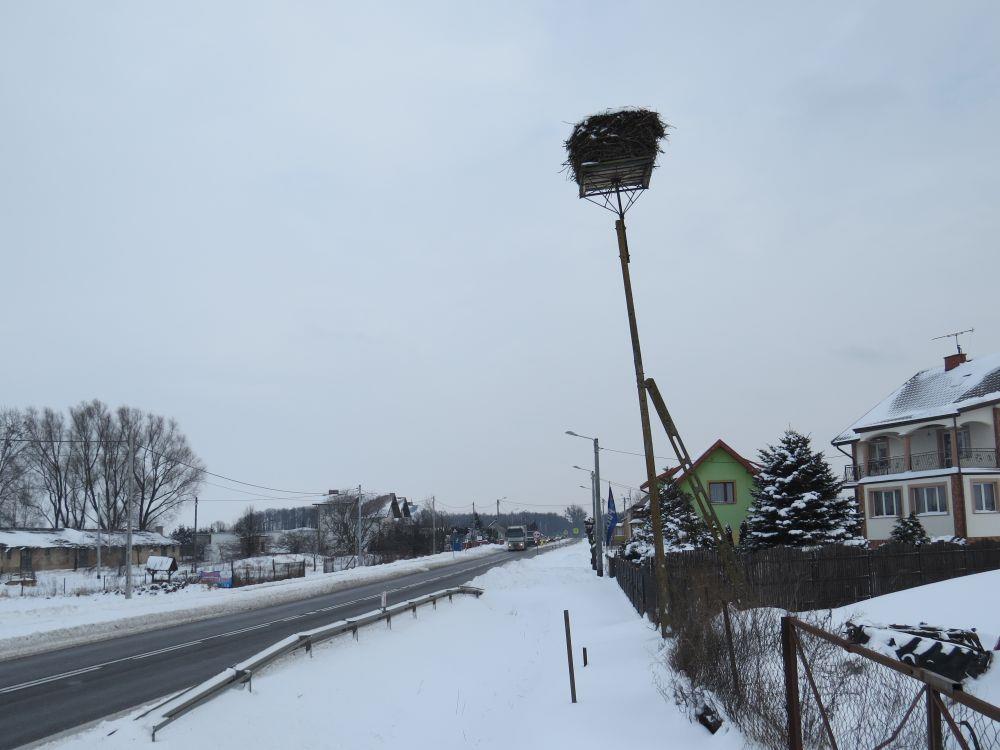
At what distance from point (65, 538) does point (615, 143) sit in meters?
69.1

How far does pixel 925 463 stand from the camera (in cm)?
3819

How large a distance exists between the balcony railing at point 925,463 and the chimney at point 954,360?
6.05 metres

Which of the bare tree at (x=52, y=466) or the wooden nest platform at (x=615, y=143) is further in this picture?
the bare tree at (x=52, y=466)

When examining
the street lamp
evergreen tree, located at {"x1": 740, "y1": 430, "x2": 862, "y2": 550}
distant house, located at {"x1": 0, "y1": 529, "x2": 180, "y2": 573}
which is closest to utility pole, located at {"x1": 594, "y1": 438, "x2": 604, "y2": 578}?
the street lamp

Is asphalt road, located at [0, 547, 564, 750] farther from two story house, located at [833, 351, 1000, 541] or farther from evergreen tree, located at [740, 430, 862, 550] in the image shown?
two story house, located at [833, 351, 1000, 541]

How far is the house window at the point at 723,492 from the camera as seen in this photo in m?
53.7

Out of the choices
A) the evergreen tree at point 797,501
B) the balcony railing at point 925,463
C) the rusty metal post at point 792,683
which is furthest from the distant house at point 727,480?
the rusty metal post at point 792,683

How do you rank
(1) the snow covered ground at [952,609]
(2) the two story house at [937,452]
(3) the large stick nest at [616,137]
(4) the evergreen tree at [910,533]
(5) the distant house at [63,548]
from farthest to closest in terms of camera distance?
(5) the distant house at [63,548]
(2) the two story house at [937,452]
(4) the evergreen tree at [910,533]
(3) the large stick nest at [616,137]
(1) the snow covered ground at [952,609]

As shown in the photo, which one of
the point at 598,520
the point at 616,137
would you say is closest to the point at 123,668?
the point at 616,137

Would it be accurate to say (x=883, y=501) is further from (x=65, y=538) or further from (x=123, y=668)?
(x=65, y=538)

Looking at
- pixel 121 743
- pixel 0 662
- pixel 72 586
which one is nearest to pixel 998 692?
pixel 121 743

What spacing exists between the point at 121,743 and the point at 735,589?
37.0 feet

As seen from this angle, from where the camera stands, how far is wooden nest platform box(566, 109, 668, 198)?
14.6 meters

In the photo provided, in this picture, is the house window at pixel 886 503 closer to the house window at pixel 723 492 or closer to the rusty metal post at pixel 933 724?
the house window at pixel 723 492
